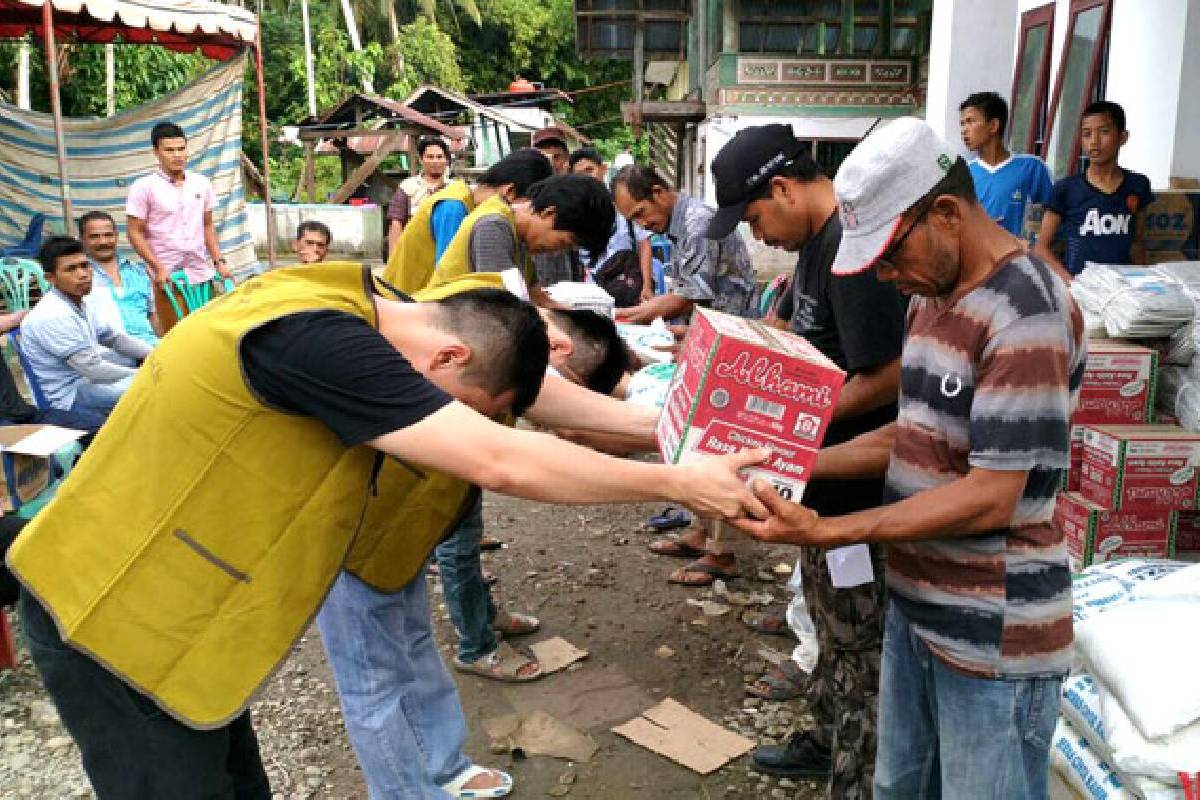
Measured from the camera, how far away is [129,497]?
1652 mm

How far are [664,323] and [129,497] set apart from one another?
3.34 meters

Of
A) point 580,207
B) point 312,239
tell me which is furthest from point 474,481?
point 312,239

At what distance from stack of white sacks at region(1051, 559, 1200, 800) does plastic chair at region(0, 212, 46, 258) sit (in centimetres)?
919

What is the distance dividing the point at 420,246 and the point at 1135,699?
3.15 m

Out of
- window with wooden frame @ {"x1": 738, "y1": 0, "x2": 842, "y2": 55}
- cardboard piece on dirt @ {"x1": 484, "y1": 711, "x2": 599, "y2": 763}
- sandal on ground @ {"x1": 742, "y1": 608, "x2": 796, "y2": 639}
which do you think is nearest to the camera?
cardboard piece on dirt @ {"x1": 484, "y1": 711, "x2": 599, "y2": 763}

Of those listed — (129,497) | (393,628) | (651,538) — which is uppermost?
(129,497)

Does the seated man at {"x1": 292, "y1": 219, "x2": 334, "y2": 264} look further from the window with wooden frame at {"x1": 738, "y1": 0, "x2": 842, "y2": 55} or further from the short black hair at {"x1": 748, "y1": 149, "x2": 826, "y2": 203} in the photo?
the window with wooden frame at {"x1": 738, "y1": 0, "x2": 842, "y2": 55}

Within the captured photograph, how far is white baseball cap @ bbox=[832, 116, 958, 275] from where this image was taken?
1626 mm

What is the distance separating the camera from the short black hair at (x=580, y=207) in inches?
141

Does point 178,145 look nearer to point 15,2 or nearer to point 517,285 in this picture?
point 15,2

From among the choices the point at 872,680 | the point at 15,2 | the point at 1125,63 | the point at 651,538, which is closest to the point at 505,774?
the point at 872,680

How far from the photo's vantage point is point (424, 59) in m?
27.1

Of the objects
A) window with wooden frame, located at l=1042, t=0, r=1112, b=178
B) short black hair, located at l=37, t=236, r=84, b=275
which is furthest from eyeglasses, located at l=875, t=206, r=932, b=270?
window with wooden frame, located at l=1042, t=0, r=1112, b=178

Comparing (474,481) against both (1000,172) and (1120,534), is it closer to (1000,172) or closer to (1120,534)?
(1120,534)
